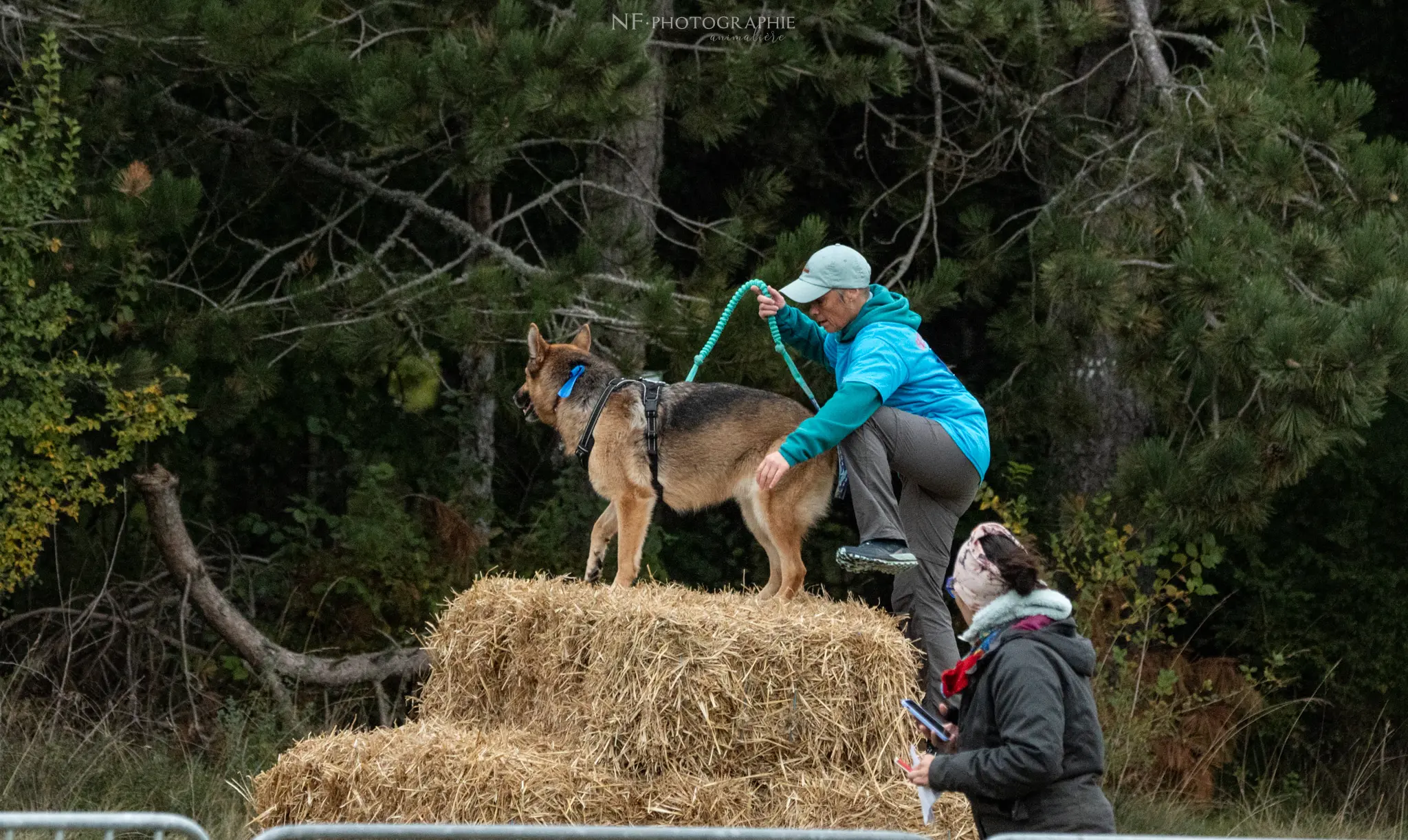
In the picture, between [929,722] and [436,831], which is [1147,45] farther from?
[436,831]

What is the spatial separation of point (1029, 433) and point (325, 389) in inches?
223

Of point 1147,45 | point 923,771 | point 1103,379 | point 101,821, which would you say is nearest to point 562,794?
point 923,771

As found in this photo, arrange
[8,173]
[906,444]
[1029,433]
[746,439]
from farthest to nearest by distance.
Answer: [1029,433], [8,173], [746,439], [906,444]

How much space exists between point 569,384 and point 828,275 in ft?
5.77

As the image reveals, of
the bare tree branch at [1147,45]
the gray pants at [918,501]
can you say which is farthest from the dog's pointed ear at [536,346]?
the bare tree branch at [1147,45]

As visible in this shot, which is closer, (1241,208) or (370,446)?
(1241,208)

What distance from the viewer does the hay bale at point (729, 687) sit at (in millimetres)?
5586

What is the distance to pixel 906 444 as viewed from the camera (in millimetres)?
6078

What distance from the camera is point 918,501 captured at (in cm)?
632

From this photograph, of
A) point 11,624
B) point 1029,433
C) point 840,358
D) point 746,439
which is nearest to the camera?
point 840,358

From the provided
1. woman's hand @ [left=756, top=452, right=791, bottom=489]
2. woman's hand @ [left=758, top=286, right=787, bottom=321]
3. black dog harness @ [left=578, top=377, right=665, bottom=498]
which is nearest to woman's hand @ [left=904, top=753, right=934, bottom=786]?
woman's hand @ [left=756, top=452, right=791, bottom=489]

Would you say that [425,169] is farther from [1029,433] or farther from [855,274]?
[855,274]

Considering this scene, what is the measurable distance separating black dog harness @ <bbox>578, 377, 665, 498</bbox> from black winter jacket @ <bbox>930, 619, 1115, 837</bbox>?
331 centimetres

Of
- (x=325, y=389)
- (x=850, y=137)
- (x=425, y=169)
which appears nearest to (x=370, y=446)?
(x=325, y=389)
